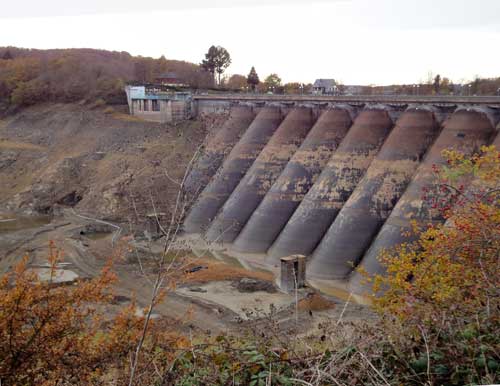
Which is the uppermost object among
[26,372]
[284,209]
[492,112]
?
[492,112]

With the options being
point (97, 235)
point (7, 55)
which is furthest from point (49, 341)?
point (7, 55)

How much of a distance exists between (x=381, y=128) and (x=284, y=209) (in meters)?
7.40

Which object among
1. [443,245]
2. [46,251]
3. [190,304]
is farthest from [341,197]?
[443,245]

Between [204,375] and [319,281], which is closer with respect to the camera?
[204,375]

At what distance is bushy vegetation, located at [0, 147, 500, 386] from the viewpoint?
6340mm

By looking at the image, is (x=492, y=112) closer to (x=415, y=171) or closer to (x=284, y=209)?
(x=415, y=171)

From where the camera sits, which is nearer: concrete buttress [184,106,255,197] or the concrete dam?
the concrete dam

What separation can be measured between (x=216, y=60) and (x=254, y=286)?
2305 inches

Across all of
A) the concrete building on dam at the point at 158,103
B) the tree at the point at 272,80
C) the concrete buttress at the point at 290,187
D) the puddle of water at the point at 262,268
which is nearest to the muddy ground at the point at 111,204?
the puddle of water at the point at 262,268

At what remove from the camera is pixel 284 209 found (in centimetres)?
3284

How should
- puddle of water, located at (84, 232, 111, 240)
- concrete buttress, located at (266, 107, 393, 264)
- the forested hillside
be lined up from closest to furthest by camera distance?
1. concrete buttress, located at (266, 107, 393, 264)
2. puddle of water, located at (84, 232, 111, 240)
3. the forested hillside

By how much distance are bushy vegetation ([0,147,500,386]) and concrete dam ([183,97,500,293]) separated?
52.4 ft

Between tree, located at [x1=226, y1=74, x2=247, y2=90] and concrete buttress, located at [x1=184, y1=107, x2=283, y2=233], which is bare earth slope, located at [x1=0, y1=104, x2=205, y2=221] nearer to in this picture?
concrete buttress, located at [x1=184, y1=107, x2=283, y2=233]

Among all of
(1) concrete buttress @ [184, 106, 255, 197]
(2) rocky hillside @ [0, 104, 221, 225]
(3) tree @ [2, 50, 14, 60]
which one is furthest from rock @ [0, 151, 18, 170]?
(3) tree @ [2, 50, 14, 60]
